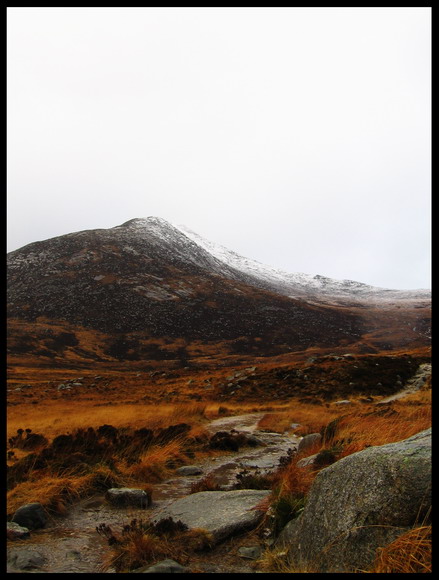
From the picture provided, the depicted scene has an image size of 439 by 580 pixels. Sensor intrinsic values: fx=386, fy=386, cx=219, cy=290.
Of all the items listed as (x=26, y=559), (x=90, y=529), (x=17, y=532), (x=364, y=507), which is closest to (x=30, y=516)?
(x=17, y=532)

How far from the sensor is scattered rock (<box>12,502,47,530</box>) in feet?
19.1

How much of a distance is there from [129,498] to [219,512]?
2148 mm

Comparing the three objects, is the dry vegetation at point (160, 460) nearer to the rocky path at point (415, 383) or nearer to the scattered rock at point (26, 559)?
the scattered rock at point (26, 559)

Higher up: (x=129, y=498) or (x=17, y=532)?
(x=17, y=532)

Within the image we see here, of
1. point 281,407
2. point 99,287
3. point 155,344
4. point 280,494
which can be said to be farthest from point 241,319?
point 280,494

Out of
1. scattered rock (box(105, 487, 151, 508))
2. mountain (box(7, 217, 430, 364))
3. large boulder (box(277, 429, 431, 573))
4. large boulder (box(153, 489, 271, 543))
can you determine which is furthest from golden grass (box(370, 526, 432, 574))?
mountain (box(7, 217, 430, 364))

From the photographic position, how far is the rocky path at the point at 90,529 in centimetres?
461

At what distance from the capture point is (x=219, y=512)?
557 cm

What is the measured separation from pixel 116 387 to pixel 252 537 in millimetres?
40499

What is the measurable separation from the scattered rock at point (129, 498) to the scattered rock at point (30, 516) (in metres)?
1.21

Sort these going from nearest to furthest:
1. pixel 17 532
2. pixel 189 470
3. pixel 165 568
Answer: pixel 165 568
pixel 17 532
pixel 189 470

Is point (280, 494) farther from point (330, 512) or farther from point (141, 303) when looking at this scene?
point (141, 303)

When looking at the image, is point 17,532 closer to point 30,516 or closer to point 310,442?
point 30,516
